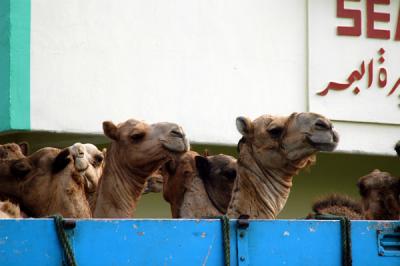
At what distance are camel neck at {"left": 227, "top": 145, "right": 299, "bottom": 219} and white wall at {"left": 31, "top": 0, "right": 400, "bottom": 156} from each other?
4615 millimetres

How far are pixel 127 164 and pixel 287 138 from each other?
4.09 ft

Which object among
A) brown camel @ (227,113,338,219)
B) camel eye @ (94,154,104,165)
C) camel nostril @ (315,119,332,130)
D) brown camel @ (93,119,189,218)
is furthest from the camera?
camel eye @ (94,154,104,165)

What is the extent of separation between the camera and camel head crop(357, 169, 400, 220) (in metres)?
9.83

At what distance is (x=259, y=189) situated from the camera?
27.3 feet

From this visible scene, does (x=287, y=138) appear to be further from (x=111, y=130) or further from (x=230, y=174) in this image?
(x=111, y=130)

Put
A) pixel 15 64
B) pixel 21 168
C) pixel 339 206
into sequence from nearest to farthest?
1. pixel 21 168
2. pixel 339 206
3. pixel 15 64

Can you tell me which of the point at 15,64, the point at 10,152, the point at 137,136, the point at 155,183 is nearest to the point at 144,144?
the point at 137,136

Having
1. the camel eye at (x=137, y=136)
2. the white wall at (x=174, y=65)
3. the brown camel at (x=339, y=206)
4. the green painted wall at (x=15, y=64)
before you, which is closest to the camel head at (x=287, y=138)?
the camel eye at (x=137, y=136)

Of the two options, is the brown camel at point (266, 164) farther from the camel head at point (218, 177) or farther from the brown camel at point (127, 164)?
the camel head at point (218, 177)

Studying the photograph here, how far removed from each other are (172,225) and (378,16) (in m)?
8.99

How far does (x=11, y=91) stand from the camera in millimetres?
12477

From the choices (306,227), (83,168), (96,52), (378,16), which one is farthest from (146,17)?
(306,227)

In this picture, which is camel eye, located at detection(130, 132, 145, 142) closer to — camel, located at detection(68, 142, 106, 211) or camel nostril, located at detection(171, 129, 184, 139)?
camel nostril, located at detection(171, 129, 184, 139)

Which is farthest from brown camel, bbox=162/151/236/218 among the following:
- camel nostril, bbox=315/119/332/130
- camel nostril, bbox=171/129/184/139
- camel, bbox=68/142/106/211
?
camel nostril, bbox=315/119/332/130
